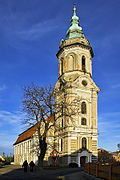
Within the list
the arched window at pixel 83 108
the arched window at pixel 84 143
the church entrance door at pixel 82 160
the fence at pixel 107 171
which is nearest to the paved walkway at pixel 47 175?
the fence at pixel 107 171

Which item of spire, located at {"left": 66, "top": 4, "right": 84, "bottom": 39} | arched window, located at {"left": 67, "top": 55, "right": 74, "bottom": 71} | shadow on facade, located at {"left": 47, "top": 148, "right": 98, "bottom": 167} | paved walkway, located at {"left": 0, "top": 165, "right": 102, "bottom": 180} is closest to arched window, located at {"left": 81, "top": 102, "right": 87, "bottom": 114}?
shadow on facade, located at {"left": 47, "top": 148, "right": 98, "bottom": 167}

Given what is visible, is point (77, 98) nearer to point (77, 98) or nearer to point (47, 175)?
A: point (77, 98)

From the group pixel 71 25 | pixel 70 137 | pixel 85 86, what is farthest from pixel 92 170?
pixel 71 25

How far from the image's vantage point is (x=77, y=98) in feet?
149

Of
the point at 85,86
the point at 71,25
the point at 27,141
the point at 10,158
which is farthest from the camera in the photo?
the point at 10,158

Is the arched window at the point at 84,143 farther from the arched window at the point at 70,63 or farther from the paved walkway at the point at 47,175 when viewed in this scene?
the paved walkway at the point at 47,175

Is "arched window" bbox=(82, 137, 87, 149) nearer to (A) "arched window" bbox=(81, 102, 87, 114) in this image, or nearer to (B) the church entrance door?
(B) the church entrance door

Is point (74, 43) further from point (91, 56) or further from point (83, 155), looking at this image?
point (83, 155)

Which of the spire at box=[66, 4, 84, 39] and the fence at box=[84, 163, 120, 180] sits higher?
the spire at box=[66, 4, 84, 39]

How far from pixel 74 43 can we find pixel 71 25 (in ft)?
24.8

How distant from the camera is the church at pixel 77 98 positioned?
144 ft

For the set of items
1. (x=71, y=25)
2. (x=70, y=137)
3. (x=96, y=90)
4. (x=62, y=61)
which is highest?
(x=71, y=25)

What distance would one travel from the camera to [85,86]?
156 ft

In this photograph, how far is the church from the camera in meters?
43.8
